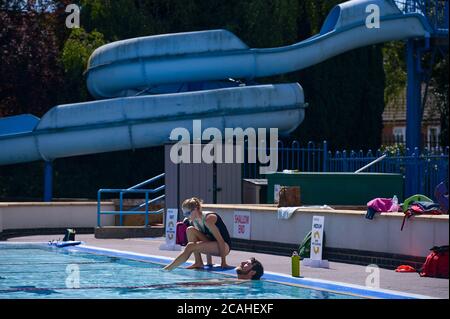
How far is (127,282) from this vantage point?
16406mm

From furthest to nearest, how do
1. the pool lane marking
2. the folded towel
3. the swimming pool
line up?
the folded towel < the swimming pool < the pool lane marking

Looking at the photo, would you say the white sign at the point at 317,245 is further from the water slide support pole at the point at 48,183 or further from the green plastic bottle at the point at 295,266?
the water slide support pole at the point at 48,183

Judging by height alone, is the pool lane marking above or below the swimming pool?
above

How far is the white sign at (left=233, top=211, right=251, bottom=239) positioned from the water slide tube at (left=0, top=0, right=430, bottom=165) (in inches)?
325

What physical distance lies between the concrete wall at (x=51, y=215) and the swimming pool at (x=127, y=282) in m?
6.21

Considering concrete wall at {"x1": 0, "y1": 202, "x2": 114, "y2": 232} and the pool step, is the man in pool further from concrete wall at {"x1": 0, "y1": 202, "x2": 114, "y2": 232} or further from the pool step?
concrete wall at {"x1": 0, "y1": 202, "x2": 114, "y2": 232}

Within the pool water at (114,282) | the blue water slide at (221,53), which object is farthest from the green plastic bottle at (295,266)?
the blue water slide at (221,53)

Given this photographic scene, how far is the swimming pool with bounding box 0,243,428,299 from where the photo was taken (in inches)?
575

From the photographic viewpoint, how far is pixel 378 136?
38.3m

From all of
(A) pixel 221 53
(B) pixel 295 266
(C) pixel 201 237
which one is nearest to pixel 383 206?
(B) pixel 295 266

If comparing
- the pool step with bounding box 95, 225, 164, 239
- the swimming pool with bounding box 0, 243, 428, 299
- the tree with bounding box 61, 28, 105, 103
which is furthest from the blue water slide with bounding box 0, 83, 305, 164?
the swimming pool with bounding box 0, 243, 428, 299

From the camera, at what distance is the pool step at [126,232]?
1033 inches
